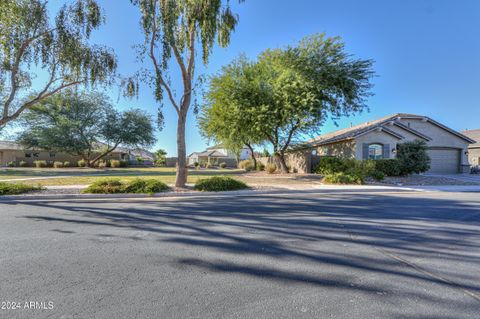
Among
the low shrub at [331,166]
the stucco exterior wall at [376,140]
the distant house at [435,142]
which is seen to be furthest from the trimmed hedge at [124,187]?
the distant house at [435,142]

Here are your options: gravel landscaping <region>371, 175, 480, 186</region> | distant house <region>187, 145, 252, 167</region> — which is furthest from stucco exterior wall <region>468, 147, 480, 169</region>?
distant house <region>187, 145, 252, 167</region>

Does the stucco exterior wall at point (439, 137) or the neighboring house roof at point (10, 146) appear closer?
the stucco exterior wall at point (439, 137)

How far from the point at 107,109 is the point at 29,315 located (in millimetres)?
36548

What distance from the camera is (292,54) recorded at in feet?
56.6

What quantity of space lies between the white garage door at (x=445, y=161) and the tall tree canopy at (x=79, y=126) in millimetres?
37497

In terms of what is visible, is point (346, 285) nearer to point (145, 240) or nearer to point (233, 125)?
point (145, 240)

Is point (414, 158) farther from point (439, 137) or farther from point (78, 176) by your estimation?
point (78, 176)

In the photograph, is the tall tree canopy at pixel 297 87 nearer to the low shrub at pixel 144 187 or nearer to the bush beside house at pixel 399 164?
the bush beside house at pixel 399 164

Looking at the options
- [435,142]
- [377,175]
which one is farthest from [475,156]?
[377,175]

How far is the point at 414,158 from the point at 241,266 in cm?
1812

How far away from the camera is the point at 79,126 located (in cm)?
3028

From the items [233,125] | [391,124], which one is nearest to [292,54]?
[233,125]

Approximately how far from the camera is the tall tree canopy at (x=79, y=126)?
29828mm

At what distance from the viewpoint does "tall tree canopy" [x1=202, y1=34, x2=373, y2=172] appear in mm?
16344
